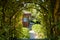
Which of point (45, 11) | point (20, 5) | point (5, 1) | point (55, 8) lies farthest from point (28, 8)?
point (55, 8)

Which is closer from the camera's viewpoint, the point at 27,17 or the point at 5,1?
the point at 5,1

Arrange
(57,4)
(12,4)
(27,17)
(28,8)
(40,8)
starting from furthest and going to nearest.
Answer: (27,17), (28,8), (40,8), (12,4), (57,4)

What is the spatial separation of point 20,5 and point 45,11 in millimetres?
947

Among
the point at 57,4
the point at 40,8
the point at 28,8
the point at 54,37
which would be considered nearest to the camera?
the point at 57,4

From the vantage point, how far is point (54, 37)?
5199 mm

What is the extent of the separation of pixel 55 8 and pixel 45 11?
955 mm

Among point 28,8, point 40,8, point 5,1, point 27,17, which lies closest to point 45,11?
point 40,8

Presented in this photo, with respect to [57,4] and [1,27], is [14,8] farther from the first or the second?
[57,4]

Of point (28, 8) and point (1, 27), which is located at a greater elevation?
point (28, 8)

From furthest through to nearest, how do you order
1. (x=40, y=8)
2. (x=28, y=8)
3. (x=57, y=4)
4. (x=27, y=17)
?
(x=27, y=17)
(x=28, y=8)
(x=40, y=8)
(x=57, y=4)

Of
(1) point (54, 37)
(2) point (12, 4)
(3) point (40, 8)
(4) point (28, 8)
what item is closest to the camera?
(1) point (54, 37)

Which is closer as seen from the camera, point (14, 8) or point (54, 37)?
point (54, 37)

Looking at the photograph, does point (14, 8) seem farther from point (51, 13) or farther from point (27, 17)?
point (27, 17)

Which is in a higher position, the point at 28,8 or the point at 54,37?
the point at 28,8
